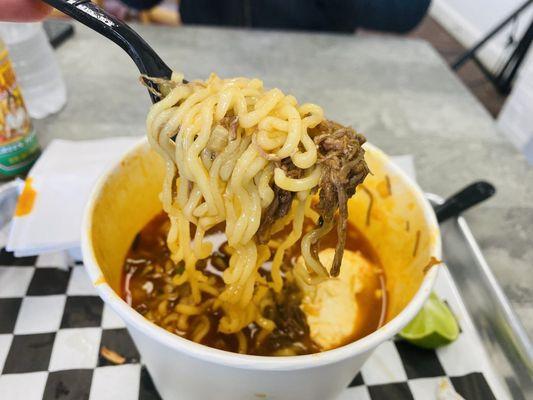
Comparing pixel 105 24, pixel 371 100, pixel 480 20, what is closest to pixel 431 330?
pixel 105 24

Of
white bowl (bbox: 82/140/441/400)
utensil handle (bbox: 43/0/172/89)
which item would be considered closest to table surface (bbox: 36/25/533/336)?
white bowl (bbox: 82/140/441/400)

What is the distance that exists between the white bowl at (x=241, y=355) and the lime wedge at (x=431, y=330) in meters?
0.12

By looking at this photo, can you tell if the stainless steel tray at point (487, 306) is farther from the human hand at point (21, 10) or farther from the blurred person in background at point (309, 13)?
the blurred person in background at point (309, 13)

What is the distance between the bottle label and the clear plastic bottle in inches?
18.3

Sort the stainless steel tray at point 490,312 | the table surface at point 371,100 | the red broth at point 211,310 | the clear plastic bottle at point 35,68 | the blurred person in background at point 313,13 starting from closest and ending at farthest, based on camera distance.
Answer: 1. the red broth at point 211,310
2. the stainless steel tray at point 490,312
3. the table surface at point 371,100
4. the clear plastic bottle at point 35,68
5. the blurred person in background at point 313,13

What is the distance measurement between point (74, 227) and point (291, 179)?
0.76m

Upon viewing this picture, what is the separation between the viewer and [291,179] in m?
0.77

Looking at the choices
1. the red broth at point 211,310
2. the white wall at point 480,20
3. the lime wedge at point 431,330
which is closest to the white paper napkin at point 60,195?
the red broth at point 211,310

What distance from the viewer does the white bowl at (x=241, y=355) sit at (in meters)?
0.71

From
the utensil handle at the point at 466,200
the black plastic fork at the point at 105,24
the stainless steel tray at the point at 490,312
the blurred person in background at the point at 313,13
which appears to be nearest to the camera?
the black plastic fork at the point at 105,24

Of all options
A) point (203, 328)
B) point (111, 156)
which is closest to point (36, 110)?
point (111, 156)

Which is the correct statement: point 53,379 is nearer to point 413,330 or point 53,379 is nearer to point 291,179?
point 291,179

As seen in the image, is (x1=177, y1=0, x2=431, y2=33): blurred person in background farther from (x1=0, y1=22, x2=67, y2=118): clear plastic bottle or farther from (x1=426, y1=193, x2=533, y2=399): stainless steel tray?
(x1=426, y1=193, x2=533, y2=399): stainless steel tray

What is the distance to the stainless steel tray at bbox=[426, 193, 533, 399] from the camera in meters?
1.09
